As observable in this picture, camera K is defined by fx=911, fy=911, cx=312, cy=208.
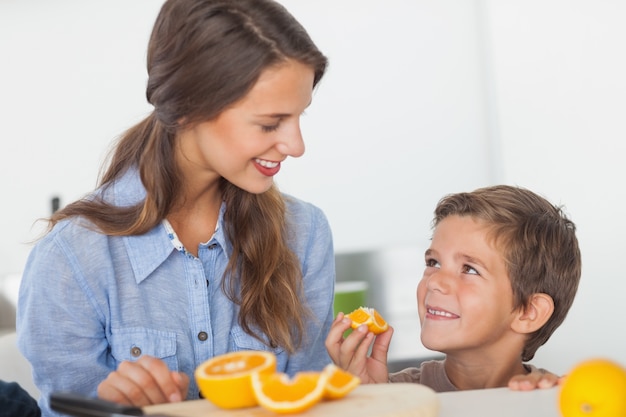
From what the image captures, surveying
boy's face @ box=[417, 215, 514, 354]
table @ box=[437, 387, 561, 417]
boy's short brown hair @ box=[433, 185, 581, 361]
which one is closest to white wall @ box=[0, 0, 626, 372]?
boy's short brown hair @ box=[433, 185, 581, 361]

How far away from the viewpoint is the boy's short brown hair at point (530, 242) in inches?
71.8

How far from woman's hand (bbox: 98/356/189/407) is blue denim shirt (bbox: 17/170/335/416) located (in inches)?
10.4

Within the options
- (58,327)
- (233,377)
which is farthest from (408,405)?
(58,327)

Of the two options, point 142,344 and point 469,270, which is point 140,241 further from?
point 469,270

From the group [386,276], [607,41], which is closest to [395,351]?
[386,276]

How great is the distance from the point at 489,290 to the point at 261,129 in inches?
23.2

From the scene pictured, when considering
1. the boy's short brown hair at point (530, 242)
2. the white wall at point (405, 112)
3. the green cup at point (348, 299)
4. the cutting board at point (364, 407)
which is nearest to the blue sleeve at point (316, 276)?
the boy's short brown hair at point (530, 242)

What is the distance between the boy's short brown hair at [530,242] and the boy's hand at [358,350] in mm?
288

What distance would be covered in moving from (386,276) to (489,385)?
10.5 feet

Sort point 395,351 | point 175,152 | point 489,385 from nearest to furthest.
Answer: point 175,152 < point 489,385 < point 395,351

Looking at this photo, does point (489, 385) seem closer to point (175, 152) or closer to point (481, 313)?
point (481, 313)

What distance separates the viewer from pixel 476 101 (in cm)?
504

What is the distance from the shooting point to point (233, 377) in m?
1.07

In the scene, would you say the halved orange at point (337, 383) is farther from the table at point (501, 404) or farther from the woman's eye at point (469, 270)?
the woman's eye at point (469, 270)
